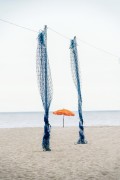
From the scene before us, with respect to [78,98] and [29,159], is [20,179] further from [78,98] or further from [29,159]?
[78,98]

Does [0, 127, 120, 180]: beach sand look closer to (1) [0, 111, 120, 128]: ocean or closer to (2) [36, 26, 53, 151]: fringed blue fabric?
(2) [36, 26, 53, 151]: fringed blue fabric

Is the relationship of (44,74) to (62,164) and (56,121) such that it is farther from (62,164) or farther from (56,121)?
(56,121)

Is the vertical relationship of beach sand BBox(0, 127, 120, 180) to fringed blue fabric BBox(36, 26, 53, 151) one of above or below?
below

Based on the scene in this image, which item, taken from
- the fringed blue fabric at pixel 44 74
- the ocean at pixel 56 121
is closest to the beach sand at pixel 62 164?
the fringed blue fabric at pixel 44 74

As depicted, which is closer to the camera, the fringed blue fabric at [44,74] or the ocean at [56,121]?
the fringed blue fabric at [44,74]

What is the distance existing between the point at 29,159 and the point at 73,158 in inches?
79.1

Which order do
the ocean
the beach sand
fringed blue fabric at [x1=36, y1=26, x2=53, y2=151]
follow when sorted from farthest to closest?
1. the ocean
2. fringed blue fabric at [x1=36, y1=26, x2=53, y2=151]
3. the beach sand

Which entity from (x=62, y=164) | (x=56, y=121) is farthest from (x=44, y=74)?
(x=56, y=121)

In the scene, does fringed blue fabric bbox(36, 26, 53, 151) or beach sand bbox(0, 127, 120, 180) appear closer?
beach sand bbox(0, 127, 120, 180)

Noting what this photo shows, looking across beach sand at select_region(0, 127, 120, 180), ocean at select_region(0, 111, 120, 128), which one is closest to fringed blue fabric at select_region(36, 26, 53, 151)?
beach sand at select_region(0, 127, 120, 180)

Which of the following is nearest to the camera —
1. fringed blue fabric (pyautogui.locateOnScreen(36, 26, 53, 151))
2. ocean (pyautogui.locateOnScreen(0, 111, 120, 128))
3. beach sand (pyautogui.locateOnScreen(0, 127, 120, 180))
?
beach sand (pyautogui.locateOnScreen(0, 127, 120, 180))

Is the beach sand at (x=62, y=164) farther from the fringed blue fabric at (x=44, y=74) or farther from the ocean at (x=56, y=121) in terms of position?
Result: the ocean at (x=56, y=121)

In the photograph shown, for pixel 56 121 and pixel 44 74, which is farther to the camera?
pixel 56 121

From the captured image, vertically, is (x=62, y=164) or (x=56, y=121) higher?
(x=56, y=121)
